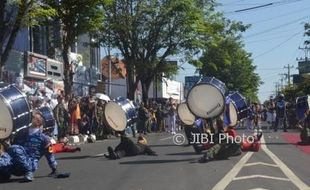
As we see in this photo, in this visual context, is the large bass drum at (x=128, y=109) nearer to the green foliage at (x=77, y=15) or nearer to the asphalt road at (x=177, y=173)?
the asphalt road at (x=177, y=173)

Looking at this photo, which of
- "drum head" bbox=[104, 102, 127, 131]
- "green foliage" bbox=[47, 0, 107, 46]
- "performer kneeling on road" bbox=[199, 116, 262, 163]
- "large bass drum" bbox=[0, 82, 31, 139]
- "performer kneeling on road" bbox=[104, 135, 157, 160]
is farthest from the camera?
"green foliage" bbox=[47, 0, 107, 46]

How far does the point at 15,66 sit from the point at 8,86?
1574 centimetres

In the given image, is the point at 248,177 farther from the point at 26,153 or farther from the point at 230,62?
the point at 230,62

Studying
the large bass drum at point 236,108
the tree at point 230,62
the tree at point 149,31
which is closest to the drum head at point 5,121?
the large bass drum at point 236,108

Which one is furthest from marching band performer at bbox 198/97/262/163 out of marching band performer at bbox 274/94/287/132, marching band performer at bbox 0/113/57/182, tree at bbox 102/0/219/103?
tree at bbox 102/0/219/103

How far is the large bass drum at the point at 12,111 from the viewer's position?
42.6ft

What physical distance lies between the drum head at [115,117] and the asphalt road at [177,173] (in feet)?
3.41

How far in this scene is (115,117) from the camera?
18.7 m

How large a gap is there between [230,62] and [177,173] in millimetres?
53747

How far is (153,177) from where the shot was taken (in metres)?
13.0

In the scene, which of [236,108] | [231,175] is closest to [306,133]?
[236,108]

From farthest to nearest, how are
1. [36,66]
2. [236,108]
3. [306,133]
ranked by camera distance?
[36,66]
[306,133]
[236,108]

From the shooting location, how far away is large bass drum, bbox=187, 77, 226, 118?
1698cm

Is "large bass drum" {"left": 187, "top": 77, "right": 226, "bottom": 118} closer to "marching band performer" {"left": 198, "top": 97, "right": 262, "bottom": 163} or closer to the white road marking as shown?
"marching band performer" {"left": 198, "top": 97, "right": 262, "bottom": 163}
